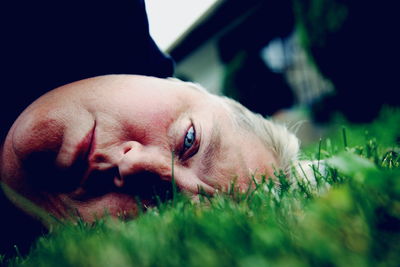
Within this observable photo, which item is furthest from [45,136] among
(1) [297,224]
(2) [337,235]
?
(2) [337,235]

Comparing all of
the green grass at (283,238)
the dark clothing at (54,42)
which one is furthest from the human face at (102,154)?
the green grass at (283,238)

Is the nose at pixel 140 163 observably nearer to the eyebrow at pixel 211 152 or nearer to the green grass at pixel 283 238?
the eyebrow at pixel 211 152

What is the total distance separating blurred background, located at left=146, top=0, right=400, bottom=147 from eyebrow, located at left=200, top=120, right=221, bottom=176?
1.58 m

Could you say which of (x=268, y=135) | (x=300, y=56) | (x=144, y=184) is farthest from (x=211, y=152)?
(x=300, y=56)

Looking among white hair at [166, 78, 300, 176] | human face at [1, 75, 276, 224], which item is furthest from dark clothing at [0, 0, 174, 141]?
white hair at [166, 78, 300, 176]

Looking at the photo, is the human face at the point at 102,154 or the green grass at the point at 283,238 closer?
the green grass at the point at 283,238

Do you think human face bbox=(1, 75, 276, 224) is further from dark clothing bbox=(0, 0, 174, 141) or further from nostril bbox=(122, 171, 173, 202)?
dark clothing bbox=(0, 0, 174, 141)

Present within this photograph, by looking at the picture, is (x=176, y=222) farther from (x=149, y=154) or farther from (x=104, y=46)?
(x=104, y=46)

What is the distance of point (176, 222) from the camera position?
0.95m

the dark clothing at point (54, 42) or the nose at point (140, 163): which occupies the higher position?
the dark clothing at point (54, 42)

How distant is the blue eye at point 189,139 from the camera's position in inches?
75.4

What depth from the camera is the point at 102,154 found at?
1.63 meters

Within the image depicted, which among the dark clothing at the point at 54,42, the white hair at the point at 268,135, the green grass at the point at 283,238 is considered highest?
the dark clothing at the point at 54,42

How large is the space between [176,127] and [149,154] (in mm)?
276
